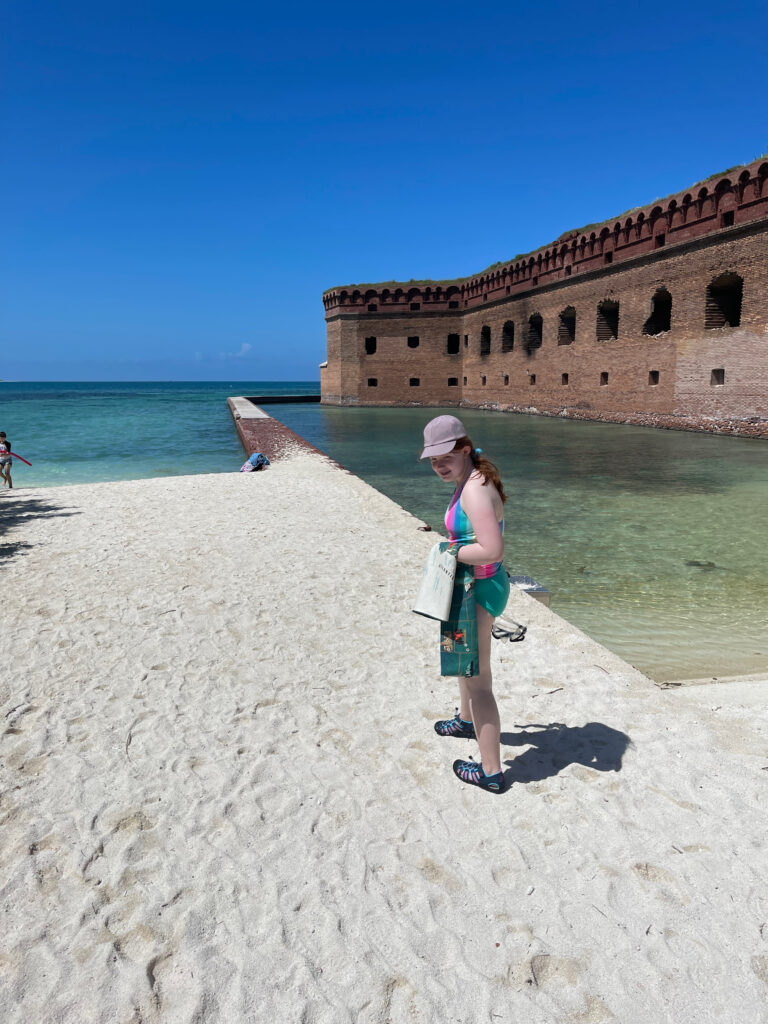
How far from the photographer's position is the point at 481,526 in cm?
208

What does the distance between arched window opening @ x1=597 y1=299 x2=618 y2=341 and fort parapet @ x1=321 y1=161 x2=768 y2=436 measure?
4 cm

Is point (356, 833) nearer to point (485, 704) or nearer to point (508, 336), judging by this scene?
point (485, 704)

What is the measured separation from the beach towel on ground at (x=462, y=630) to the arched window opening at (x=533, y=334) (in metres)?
26.3

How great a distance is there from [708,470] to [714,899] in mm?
10608

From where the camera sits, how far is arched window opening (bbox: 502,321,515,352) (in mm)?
29281

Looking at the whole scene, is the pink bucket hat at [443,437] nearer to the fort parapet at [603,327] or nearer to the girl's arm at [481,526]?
the girl's arm at [481,526]

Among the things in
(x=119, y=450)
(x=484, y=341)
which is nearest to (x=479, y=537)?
(x=119, y=450)

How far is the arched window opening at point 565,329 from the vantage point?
24609mm

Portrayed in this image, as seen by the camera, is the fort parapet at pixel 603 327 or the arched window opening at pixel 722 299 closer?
the fort parapet at pixel 603 327

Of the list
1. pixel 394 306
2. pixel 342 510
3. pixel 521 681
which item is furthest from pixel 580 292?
pixel 521 681

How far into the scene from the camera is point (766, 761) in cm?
251

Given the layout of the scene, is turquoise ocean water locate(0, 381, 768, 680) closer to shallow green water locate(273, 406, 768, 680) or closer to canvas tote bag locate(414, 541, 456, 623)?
shallow green water locate(273, 406, 768, 680)

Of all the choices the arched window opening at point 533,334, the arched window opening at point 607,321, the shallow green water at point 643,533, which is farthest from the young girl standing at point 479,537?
the arched window opening at point 533,334

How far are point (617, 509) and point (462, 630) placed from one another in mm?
6532
